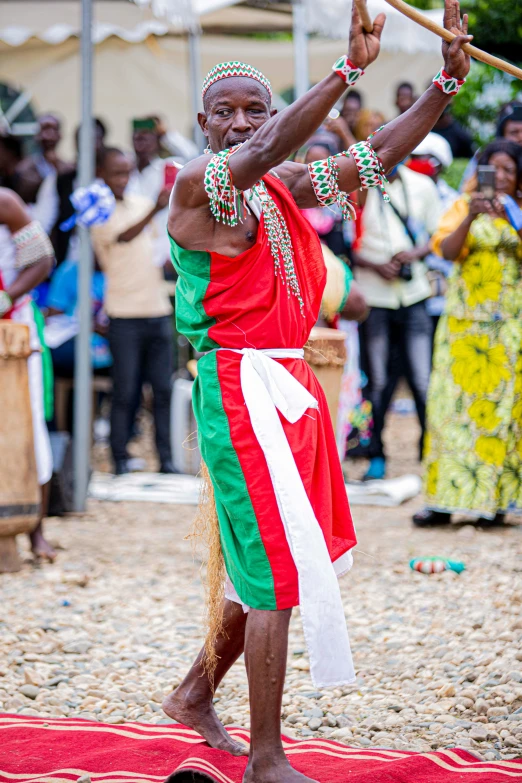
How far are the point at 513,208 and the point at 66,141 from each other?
27.6 feet

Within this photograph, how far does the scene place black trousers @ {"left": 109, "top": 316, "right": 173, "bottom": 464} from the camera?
8.16 m

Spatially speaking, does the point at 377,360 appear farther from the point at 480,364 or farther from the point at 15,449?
the point at 15,449

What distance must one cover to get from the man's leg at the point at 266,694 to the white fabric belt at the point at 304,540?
84 mm

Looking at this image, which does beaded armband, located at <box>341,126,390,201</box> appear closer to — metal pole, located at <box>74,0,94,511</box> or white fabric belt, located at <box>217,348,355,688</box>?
white fabric belt, located at <box>217,348,355,688</box>

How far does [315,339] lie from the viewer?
4.89 m

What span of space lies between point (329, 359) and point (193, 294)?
88.2 inches

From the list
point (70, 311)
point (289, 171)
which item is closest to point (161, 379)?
point (70, 311)

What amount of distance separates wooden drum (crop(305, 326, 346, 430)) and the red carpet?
2.14 meters

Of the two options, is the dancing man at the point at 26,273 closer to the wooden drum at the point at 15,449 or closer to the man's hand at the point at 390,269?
the wooden drum at the point at 15,449

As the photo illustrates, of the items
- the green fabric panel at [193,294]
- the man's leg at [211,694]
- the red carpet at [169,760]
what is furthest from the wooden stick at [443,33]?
the red carpet at [169,760]

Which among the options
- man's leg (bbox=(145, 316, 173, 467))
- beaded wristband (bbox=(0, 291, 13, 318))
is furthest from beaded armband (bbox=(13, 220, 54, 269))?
man's leg (bbox=(145, 316, 173, 467))

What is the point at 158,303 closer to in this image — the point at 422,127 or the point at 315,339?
the point at 315,339

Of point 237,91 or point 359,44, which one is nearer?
point 359,44

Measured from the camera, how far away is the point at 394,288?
25.9 feet
